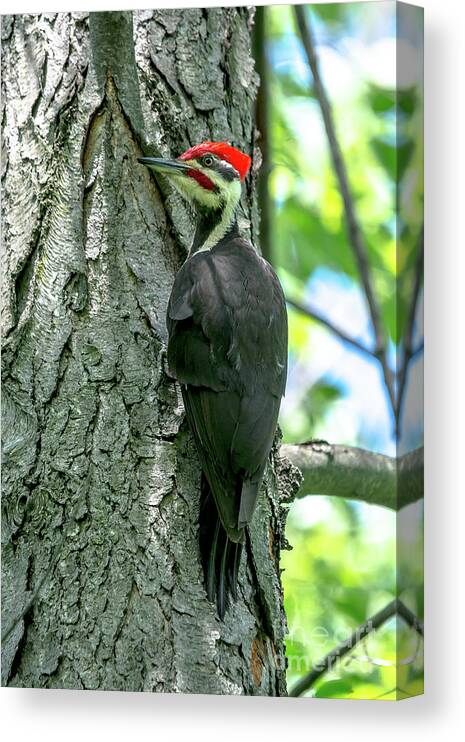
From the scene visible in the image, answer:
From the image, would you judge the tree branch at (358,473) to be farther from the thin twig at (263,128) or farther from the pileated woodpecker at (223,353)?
the thin twig at (263,128)

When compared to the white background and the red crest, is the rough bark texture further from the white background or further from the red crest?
the white background

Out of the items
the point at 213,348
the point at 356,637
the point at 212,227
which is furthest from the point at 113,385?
the point at 356,637

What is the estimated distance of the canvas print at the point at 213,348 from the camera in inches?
113

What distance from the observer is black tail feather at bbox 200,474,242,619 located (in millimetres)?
2912

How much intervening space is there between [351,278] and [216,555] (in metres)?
0.75

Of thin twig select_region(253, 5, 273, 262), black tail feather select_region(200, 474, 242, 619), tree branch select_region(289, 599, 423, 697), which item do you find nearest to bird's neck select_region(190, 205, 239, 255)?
thin twig select_region(253, 5, 273, 262)

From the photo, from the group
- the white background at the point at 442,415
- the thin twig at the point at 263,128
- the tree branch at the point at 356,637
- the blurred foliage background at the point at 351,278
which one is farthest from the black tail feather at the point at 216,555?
the thin twig at the point at 263,128

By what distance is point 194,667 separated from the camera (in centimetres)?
293

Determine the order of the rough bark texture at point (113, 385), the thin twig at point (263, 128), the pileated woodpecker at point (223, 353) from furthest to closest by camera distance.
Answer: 1. the thin twig at point (263, 128)
2. the rough bark texture at point (113, 385)
3. the pileated woodpecker at point (223, 353)

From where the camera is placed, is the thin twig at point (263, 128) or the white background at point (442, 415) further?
the thin twig at point (263, 128)

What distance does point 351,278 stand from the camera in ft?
9.61

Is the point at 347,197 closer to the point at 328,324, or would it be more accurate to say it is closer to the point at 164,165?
the point at 328,324

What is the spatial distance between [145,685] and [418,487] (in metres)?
0.84

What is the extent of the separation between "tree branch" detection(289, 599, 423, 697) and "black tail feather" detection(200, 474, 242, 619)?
0.89 ft
